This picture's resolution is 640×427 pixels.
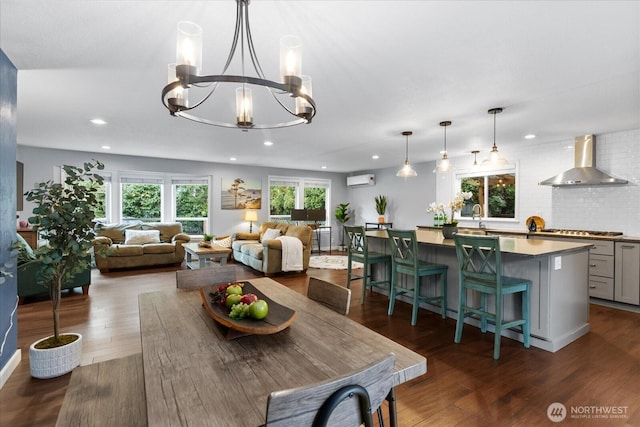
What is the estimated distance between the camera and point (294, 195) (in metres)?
9.30

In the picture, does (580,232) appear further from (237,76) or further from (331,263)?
(237,76)

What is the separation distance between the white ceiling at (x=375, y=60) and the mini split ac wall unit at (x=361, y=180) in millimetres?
4278

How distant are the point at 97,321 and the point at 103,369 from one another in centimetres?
239

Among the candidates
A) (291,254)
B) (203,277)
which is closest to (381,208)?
(291,254)

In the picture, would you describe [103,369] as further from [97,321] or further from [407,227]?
[407,227]

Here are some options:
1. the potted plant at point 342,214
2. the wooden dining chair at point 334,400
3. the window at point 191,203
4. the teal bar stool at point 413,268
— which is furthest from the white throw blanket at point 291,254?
the wooden dining chair at point 334,400

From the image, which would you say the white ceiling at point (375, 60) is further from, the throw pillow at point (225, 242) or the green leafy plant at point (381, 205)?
the green leafy plant at point (381, 205)

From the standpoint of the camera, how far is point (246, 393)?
91cm

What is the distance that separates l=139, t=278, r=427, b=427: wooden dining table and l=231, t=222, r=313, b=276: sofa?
4140mm

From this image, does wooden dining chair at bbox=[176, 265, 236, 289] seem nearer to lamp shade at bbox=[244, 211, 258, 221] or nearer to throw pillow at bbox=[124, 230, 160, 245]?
throw pillow at bbox=[124, 230, 160, 245]

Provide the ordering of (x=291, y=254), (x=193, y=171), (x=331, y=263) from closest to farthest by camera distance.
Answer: (x=291, y=254) → (x=331, y=263) → (x=193, y=171)

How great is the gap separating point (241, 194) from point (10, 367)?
6147 millimetres

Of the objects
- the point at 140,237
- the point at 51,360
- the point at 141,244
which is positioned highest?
the point at 140,237

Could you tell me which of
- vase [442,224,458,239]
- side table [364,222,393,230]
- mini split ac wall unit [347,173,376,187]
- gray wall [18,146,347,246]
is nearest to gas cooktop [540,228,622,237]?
vase [442,224,458,239]
